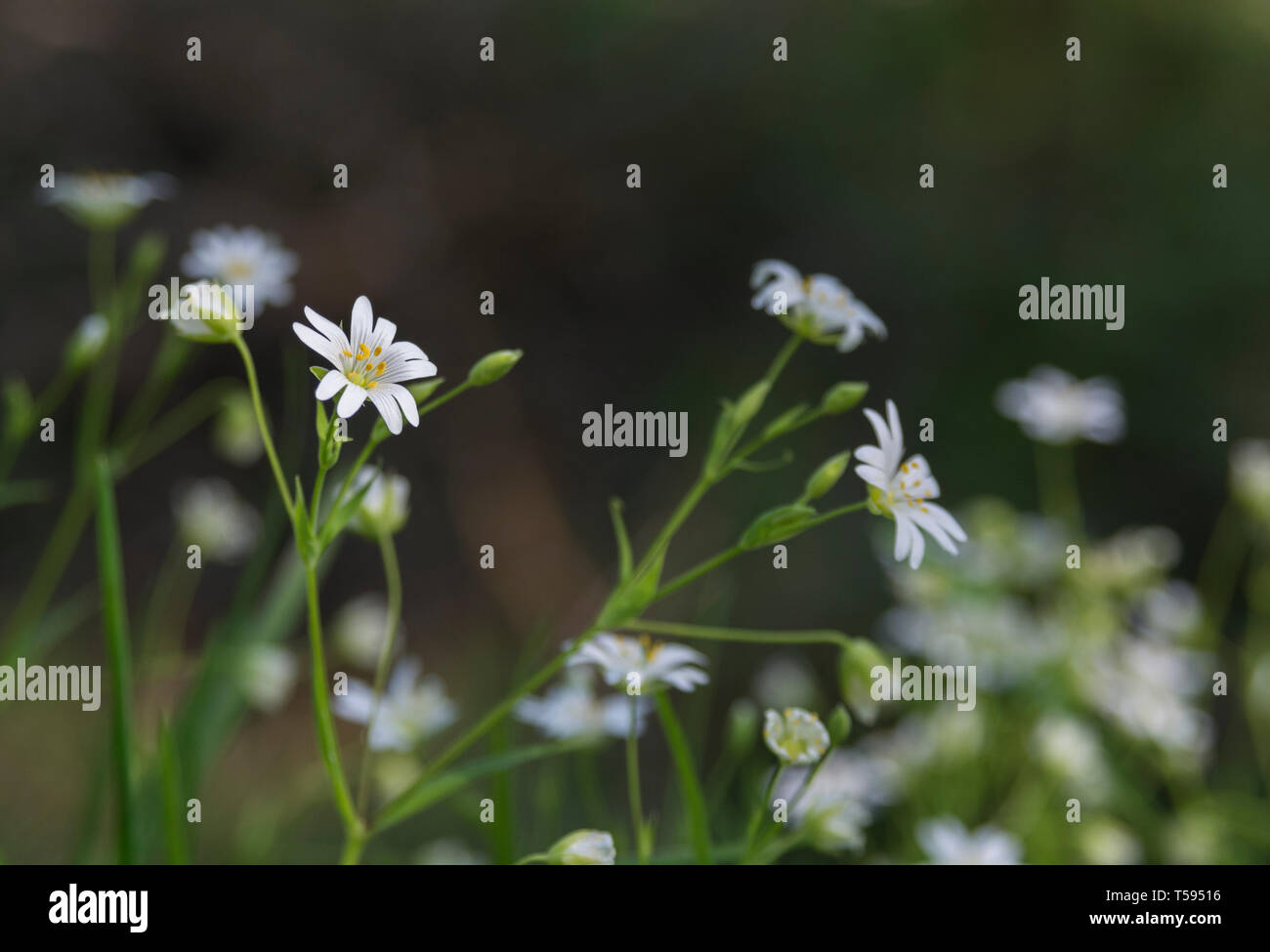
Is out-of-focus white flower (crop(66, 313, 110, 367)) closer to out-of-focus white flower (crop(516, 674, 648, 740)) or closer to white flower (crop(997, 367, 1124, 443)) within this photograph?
out-of-focus white flower (crop(516, 674, 648, 740))

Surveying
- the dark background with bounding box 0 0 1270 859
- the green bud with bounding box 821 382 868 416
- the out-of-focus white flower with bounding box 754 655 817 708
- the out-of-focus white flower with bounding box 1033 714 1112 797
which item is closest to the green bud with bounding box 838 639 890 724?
the green bud with bounding box 821 382 868 416

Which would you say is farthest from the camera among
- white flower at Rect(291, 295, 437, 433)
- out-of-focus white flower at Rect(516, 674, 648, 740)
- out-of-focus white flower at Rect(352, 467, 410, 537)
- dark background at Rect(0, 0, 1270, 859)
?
dark background at Rect(0, 0, 1270, 859)

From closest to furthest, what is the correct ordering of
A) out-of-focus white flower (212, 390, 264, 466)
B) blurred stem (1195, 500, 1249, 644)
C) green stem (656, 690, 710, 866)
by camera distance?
1. green stem (656, 690, 710, 866)
2. out-of-focus white flower (212, 390, 264, 466)
3. blurred stem (1195, 500, 1249, 644)

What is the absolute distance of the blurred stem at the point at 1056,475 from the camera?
9.01ft

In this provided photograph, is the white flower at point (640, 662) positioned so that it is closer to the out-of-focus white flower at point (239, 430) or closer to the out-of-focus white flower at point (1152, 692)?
the out-of-focus white flower at point (239, 430)

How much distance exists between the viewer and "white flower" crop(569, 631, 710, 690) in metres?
0.73

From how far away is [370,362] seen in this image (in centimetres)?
66

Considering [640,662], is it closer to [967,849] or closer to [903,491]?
[903,491]

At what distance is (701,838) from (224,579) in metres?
2.55

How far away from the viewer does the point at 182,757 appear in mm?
890

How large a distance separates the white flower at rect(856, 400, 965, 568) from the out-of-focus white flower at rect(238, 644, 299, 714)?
2.06ft

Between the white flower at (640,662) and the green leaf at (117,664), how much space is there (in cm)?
29

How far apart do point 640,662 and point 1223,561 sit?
2164 millimetres

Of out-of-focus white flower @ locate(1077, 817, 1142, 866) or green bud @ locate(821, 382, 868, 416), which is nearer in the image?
green bud @ locate(821, 382, 868, 416)
